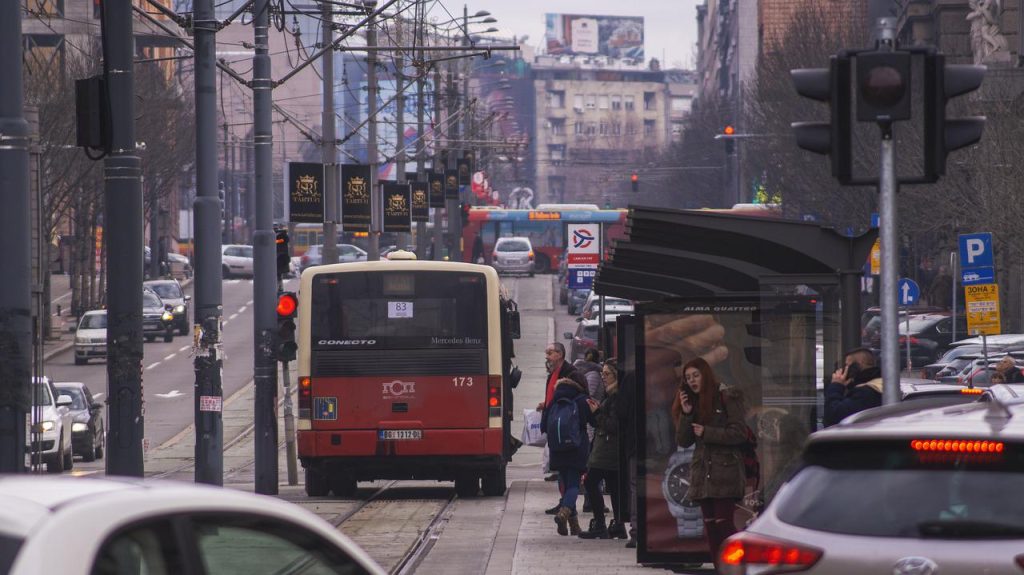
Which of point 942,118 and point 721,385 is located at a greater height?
point 942,118

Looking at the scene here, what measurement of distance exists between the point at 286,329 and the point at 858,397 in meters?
11.5

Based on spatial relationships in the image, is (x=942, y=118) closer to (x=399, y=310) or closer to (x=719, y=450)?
(x=719, y=450)

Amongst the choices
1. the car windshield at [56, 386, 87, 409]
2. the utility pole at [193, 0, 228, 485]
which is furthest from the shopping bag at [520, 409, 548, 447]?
the car windshield at [56, 386, 87, 409]

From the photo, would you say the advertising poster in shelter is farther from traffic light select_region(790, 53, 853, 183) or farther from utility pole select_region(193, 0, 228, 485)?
utility pole select_region(193, 0, 228, 485)

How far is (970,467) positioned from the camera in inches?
224

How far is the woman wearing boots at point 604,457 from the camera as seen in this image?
15.2 meters

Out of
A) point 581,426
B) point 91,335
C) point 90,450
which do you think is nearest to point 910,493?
point 581,426

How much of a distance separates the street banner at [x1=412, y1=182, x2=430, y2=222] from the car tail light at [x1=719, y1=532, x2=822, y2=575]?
1520 inches

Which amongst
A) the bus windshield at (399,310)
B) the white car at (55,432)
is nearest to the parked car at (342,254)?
the white car at (55,432)

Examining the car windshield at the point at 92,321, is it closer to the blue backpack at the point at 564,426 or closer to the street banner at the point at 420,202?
the street banner at the point at 420,202

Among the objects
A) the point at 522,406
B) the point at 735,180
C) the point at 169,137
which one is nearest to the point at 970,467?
the point at 522,406

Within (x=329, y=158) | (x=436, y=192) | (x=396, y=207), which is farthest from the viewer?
(x=436, y=192)

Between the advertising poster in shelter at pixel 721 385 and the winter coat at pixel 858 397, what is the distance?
1.30 ft

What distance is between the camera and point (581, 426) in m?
15.5
